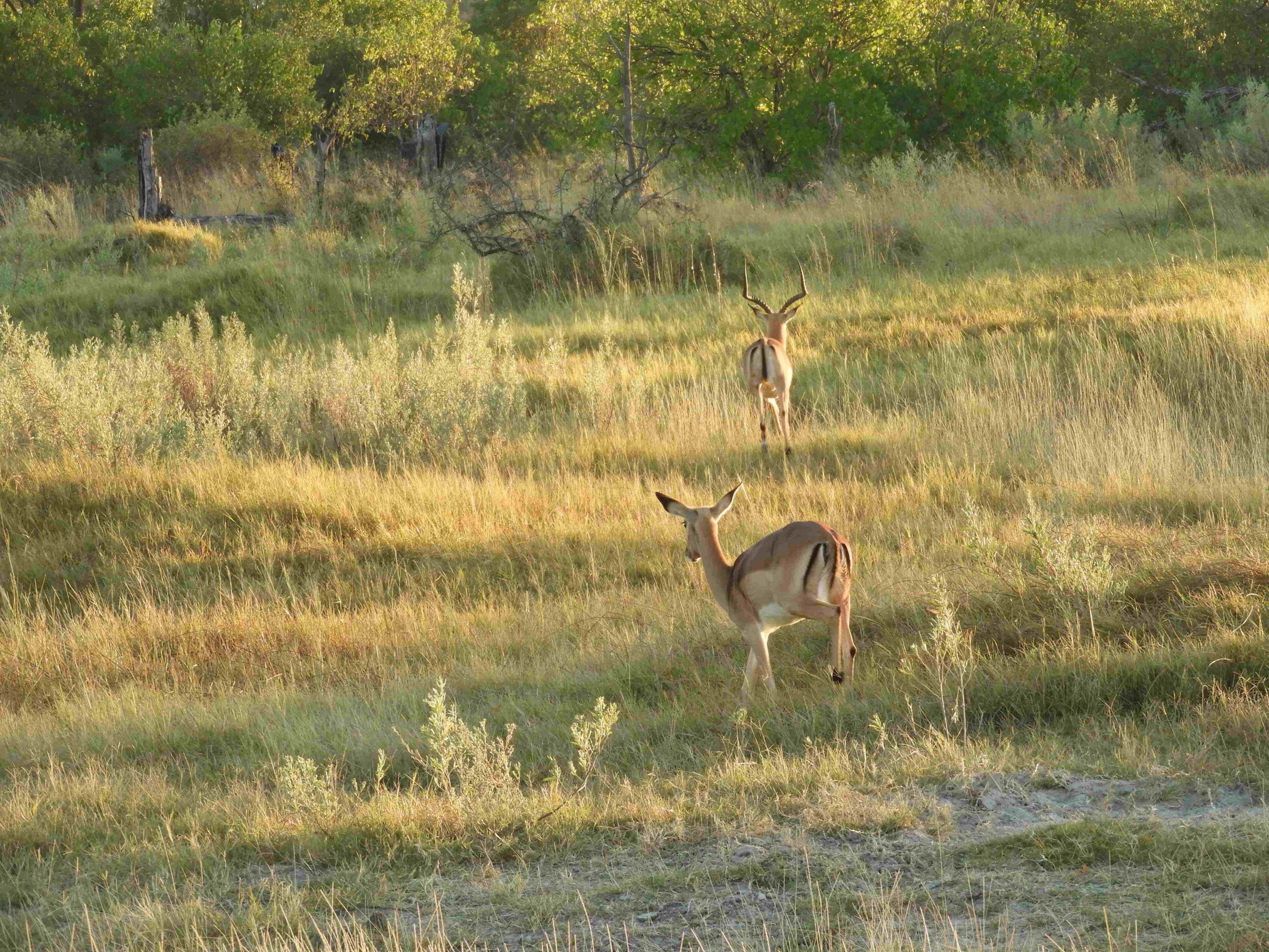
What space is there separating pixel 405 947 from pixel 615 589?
3.88 meters

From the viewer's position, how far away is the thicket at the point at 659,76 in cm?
2252

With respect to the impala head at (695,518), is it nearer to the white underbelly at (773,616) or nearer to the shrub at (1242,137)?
the white underbelly at (773,616)

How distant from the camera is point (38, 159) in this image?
25.3 metres

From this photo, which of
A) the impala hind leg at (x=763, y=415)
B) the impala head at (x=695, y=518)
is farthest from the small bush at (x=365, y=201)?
the impala head at (x=695, y=518)

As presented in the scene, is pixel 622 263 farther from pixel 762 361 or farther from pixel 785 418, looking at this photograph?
pixel 762 361

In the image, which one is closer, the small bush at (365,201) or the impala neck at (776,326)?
the impala neck at (776,326)

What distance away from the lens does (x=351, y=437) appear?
1060cm

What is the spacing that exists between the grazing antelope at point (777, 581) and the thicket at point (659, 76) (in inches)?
540

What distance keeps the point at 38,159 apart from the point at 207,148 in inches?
125

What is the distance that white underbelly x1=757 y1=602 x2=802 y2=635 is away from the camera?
5.32 m

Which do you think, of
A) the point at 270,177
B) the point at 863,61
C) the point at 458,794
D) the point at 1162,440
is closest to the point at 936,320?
the point at 1162,440

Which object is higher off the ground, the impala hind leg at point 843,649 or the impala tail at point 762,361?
the impala tail at point 762,361

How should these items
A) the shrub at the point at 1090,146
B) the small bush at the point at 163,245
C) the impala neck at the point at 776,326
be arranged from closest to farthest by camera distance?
1. the impala neck at the point at 776,326
2. the small bush at the point at 163,245
3. the shrub at the point at 1090,146

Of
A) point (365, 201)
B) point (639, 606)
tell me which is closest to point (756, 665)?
point (639, 606)
